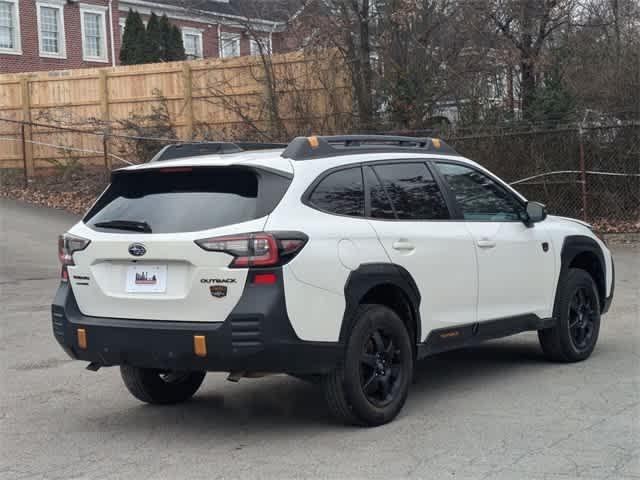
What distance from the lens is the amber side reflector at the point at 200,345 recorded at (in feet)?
19.1

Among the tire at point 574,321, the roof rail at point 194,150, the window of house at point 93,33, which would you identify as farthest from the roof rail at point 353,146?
the window of house at point 93,33

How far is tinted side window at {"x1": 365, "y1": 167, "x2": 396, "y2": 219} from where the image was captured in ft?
21.9

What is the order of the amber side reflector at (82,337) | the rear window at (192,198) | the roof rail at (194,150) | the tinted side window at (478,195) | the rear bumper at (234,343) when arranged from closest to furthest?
the rear bumper at (234,343) → the rear window at (192,198) → the amber side reflector at (82,337) → the roof rail at (194,150) → the tinted side window at (478,195)

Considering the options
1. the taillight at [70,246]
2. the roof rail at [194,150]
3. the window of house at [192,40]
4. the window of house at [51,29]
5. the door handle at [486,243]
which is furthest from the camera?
the window of house at [192,40]

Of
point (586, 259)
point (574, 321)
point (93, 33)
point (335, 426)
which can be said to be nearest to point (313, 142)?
point (335, 426)

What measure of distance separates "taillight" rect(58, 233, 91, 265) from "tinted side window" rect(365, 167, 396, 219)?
72.2 inches

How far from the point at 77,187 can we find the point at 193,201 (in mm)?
17992

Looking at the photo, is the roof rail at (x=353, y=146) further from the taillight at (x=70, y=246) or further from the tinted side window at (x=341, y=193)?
the taillight at (x=70, y=246)

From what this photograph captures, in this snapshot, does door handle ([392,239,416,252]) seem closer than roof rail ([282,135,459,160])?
No

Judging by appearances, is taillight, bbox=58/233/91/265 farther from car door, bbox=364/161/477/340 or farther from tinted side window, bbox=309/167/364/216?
car door, bbox=364/161/477/340

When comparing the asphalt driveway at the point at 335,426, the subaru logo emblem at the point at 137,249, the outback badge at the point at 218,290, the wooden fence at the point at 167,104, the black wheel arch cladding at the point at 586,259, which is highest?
the wooden fence at the point at 167,104

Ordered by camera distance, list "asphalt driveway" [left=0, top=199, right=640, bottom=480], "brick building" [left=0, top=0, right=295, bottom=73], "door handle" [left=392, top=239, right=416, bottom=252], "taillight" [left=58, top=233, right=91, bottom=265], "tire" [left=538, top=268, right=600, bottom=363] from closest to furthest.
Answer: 1. "asphalt driveway" [left=0, top=199, right=640, bottom=480]
2. "taillight" [left=58, top=233, right=91, bottom=265]
3. "door handle" [left=392, top=239, right=416, bottom=252]
4. "tire" [left=538, top=268, right=600, bottom=363]
5. "brick building" [left=0, top=0, right=295, bottom=73]

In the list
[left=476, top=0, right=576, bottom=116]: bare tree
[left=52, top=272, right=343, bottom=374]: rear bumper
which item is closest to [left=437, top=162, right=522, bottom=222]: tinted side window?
[left=52, top=272, right=343, bottom=374]: rear bumper

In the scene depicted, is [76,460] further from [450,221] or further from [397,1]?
[397,1]
